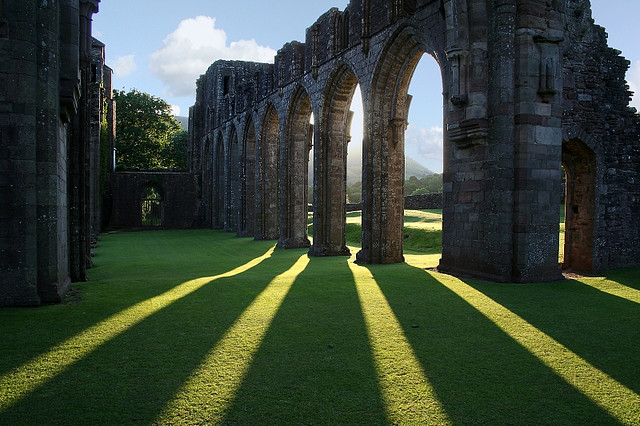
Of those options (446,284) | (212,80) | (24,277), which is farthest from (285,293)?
(212,80)

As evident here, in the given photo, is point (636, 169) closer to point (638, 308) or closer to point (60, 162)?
point (638, 308)

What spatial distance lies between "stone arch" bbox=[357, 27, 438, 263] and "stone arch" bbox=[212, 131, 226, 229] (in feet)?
59.2

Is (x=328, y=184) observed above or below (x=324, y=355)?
above

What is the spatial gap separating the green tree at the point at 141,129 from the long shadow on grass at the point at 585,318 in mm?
37741

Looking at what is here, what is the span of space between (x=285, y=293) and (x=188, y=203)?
2581 cm

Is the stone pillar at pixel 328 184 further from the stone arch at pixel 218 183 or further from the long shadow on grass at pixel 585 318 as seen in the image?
the stone arch at pixel 218 183

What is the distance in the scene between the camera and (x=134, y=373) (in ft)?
12.7

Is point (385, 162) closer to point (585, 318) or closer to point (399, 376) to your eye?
point (585, 318)

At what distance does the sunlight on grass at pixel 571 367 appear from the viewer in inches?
Answer: 134

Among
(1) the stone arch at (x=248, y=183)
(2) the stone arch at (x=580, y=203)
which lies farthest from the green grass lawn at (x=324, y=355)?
(1) the stone arch at (x=248, y=183)

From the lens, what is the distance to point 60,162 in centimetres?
675

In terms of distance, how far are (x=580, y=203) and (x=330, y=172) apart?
23.0 feet

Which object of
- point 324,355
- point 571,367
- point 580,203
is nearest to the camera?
point 571,367

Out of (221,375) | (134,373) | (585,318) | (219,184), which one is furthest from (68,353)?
(219,184)
